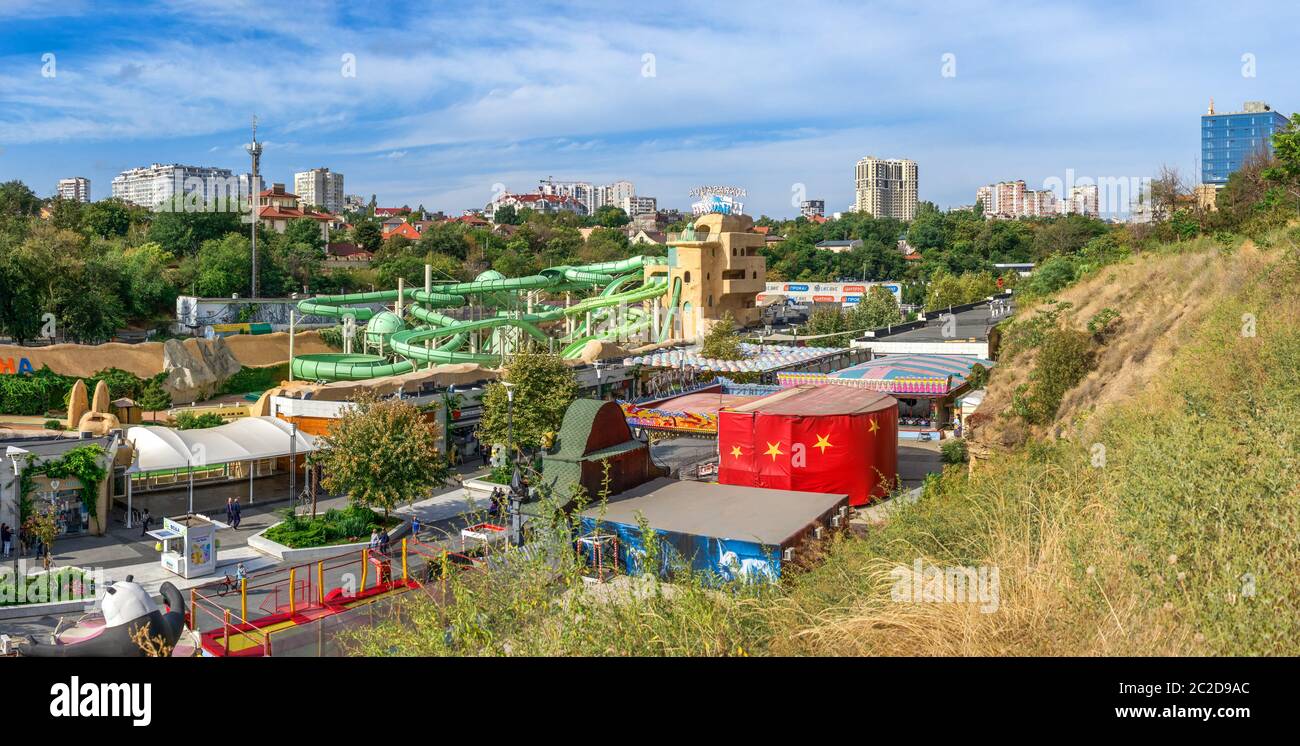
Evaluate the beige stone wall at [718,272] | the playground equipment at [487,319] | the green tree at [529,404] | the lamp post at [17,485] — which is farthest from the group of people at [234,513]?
the beige stone wall at [718,272]

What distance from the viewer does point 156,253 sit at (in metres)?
66.9

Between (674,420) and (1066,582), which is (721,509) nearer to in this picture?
(674,420)

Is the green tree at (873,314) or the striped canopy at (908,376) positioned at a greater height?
the green tree at (873,314)

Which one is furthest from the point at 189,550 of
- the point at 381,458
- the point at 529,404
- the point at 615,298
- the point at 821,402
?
the point at 615,298

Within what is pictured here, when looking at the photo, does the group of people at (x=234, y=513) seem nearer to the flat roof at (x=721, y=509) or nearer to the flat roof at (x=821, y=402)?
the flat roof at (x=721, y=509)

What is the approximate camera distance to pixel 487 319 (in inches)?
1831

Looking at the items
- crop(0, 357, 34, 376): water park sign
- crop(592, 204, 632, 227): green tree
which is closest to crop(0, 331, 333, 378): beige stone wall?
crop(0, 357, 34, 376): water park sign

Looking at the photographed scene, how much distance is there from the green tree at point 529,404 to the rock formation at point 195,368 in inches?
851

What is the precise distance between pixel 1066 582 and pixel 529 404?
869 inches

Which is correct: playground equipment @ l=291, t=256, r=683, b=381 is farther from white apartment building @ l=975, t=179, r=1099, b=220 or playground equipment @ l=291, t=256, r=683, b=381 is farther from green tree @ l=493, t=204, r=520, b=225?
white apartment building @ l=975, t=179, r=1099, b=220

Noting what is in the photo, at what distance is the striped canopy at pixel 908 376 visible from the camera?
31609 mm

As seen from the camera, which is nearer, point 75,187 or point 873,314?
point 873,314

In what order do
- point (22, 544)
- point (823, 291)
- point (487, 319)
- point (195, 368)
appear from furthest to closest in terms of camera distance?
point (823, 291) < point (487, 319) < point (195, 368) < point (22, 544)

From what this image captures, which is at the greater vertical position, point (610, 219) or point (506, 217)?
point (506, 217)
